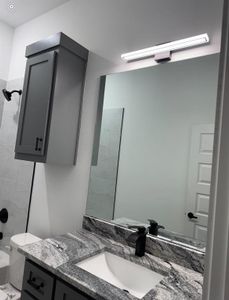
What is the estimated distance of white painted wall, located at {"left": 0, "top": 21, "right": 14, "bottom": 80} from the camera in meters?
2.55

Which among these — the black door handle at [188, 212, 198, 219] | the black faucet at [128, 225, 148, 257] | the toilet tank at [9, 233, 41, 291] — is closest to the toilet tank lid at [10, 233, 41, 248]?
the toilet tank at [9, 233, 41, 291]

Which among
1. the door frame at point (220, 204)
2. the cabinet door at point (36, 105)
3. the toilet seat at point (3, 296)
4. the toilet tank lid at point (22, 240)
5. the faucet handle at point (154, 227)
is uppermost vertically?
the cabinet door at point (36, 105)

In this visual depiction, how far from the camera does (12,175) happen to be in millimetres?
2367

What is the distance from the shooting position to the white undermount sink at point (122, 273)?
1161mm

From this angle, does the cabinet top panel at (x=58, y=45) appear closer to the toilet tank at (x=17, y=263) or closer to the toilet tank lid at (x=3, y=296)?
the toilet tank at (x=17, y=263)

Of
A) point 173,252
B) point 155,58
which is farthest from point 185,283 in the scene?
point 155,58

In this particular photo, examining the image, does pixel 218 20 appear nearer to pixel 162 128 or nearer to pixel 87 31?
pixel 162 128

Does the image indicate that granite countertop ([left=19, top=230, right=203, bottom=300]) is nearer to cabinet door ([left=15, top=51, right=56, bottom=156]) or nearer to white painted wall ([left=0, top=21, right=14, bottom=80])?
cabinet door ([left=15, top=51, right=56, bottom=156])

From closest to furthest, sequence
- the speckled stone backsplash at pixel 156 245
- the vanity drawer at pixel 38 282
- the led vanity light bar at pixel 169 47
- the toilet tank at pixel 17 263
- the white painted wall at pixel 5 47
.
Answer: the vanity drawer at pixel 38 282 → the speckled stone backsplash at pixel 156 245 → the led vanity light bar at pixel 169 47 → the toilet tank at pixel 17 263 → the white painted wall at pixel 5 47

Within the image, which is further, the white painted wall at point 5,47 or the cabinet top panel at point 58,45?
the white painted wall at point 5,47

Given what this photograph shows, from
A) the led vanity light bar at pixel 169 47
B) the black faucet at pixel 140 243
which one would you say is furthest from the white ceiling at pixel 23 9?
the black faucet at pixel 140 243

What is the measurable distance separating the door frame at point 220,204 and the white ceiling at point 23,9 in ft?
7.33

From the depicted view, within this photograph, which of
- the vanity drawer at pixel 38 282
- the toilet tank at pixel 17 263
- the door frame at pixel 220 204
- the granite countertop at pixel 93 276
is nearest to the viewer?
the door frame at pixel 220 204

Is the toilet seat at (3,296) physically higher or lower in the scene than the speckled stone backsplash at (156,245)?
lower
